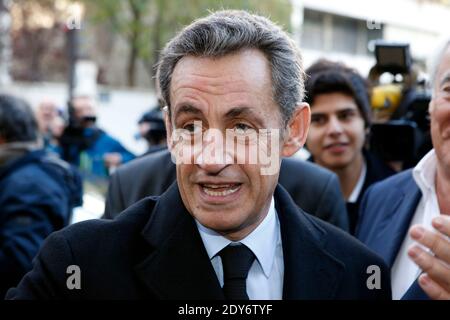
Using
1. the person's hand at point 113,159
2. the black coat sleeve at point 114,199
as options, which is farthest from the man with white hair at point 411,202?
the person's hand at point 113,159

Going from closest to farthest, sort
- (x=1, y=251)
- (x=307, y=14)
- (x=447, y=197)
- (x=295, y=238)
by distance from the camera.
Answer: (x=295, y=238) → (x=447, y=197) → (x=1, y=251) → (x=307, y=14)

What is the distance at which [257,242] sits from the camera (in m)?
1.86

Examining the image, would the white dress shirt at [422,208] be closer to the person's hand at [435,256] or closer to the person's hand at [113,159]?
the person's hand at [435,256]

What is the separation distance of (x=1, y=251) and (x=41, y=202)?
282 millimetres

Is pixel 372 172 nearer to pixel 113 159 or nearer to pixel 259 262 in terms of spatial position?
pixel 259 262

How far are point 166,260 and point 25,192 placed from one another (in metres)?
1.69

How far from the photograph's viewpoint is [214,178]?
1.74m

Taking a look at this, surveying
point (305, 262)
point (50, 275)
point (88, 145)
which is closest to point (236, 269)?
point (305, 262)

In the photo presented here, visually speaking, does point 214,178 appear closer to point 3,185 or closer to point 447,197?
point 447,197

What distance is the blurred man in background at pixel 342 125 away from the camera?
3.53 m

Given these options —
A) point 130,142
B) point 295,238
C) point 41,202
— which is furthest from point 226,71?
point 130,142

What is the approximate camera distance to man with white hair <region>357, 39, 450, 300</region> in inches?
92.7

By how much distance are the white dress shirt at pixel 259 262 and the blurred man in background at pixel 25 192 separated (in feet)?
5.15

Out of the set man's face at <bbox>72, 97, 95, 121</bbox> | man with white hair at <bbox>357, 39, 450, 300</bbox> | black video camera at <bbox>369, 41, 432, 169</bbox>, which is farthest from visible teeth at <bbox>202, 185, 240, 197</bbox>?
man's face at <bbox>72, 97, 95, 121</bbox>
